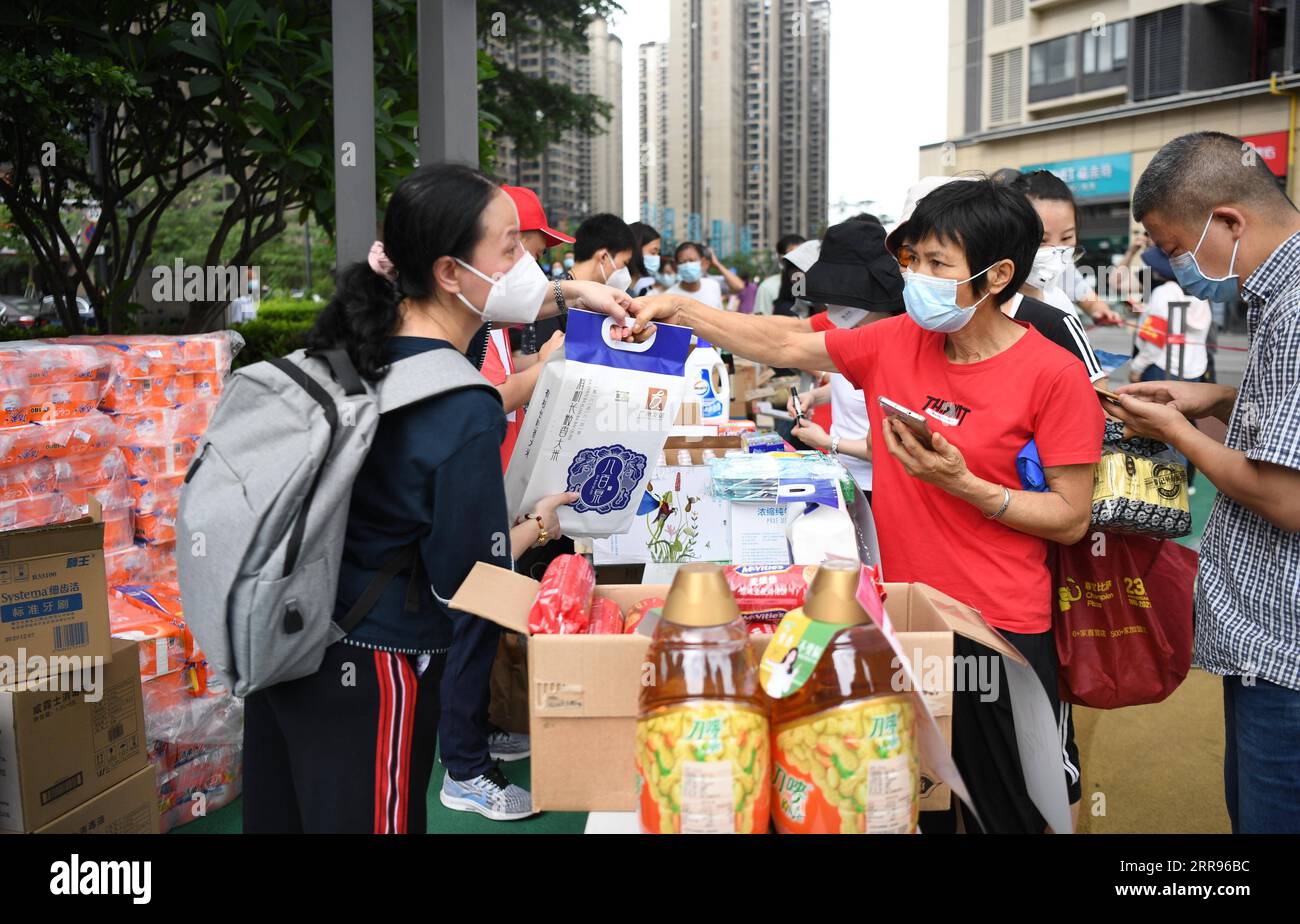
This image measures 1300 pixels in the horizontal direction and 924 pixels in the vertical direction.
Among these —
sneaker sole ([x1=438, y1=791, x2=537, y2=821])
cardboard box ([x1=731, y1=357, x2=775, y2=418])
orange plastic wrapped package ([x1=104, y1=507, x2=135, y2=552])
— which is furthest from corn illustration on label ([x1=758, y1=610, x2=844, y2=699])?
cardboard box ([x1=731, y1=357, x2=775, y2=418])

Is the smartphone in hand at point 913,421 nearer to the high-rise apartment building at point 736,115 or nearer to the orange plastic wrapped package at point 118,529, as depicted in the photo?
the orange plastic wrapped package at point 118,529

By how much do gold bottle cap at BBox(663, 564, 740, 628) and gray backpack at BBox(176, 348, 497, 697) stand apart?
1.91ft

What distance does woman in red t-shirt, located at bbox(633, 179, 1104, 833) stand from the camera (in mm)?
1906

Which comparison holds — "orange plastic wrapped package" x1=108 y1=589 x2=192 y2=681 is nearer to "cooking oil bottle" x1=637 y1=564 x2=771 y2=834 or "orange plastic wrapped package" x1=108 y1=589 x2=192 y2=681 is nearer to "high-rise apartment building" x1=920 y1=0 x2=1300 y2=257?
"cooking oil bottle" x1=637 y1=564 x2=771 y2=834

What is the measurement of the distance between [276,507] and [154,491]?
195 cm

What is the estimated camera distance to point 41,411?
9.16 feet

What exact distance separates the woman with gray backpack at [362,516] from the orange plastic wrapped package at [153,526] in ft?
5.34

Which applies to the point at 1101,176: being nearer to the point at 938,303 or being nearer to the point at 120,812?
the point at 938,303

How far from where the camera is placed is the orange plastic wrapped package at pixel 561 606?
1401 millimetres

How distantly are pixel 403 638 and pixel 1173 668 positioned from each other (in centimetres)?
165

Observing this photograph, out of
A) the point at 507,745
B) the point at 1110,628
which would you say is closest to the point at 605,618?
the point at 1110,628

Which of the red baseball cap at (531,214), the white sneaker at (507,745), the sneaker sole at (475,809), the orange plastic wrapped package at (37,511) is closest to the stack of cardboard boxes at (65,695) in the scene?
the orange plastic wrapped package at (37,511)
